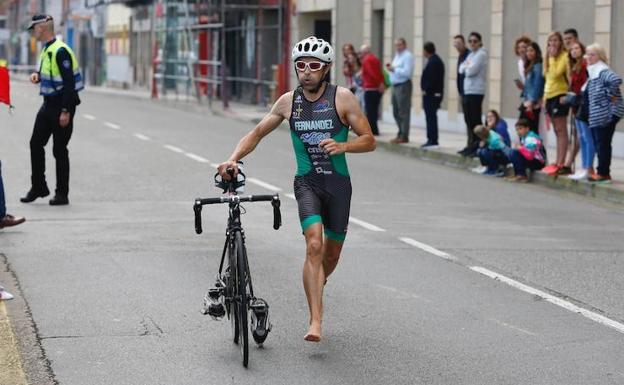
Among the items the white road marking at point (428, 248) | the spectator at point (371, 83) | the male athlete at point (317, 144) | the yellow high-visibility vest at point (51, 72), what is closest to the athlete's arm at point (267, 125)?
the male athlete at point (317, 144)

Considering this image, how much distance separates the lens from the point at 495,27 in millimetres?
27375

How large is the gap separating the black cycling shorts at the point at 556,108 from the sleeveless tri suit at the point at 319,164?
35.3 ft

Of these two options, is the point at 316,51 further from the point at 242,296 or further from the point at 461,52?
the point at 461,52

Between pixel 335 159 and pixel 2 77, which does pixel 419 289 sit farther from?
pixel 2 77

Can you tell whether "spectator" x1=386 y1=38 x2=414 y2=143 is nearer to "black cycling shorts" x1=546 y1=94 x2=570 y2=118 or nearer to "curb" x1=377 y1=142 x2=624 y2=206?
"curb" x1=377 y1=142 x2=624 y2=206

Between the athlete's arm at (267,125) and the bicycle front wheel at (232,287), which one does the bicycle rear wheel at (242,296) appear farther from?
the athlete's arm at (267,125)

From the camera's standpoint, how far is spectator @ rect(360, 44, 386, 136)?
26516 mm

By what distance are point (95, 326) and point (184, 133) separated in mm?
19145

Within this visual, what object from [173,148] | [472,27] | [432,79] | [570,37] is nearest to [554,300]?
[570,37]

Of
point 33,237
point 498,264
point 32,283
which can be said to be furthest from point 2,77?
point 498,264

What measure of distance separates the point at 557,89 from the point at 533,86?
751 mm

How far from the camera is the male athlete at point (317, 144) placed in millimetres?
8203

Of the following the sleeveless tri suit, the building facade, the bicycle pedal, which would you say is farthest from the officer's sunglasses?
the building facade

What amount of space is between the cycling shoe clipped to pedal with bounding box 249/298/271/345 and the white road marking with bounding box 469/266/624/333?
7.37 ft
